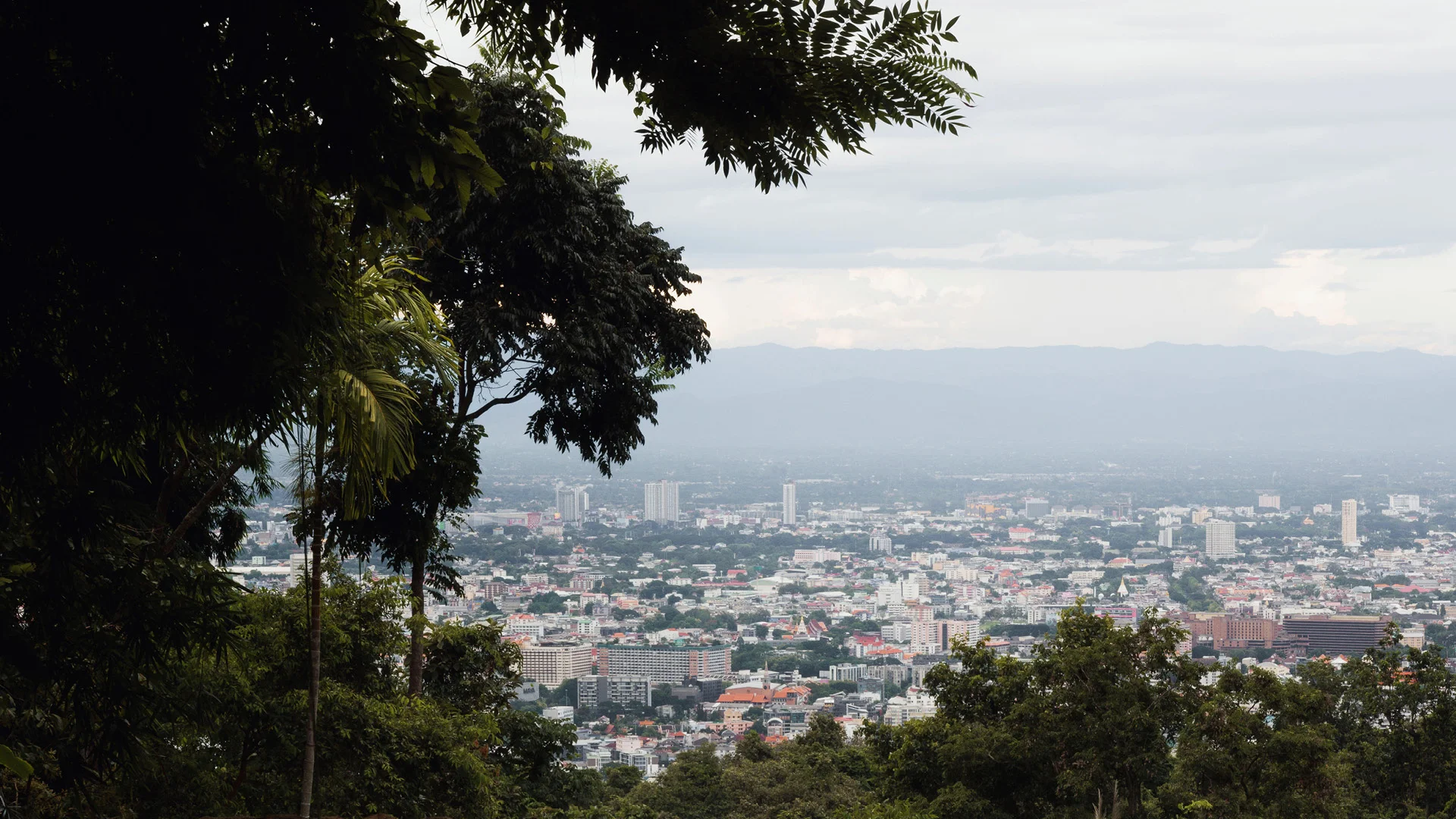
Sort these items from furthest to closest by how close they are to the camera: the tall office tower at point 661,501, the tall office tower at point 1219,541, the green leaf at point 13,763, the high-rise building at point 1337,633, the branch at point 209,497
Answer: the tall office tower at point 661,501, the tall office tower at point 1219,541, the high-rise building at point 1337,633, the branch at point 209,497, the green leaf at point 13,763

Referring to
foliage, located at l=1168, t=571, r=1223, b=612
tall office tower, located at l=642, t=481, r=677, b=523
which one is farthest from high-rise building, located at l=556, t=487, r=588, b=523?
foliage, located at l=1168, t=571, r=1223, b=612

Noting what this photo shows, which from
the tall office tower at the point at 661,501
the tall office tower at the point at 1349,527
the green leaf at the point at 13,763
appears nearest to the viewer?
the green leaf at the point at 13,763

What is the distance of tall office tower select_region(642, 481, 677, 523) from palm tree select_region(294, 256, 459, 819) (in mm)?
67547

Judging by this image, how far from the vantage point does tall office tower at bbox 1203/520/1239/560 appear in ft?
191

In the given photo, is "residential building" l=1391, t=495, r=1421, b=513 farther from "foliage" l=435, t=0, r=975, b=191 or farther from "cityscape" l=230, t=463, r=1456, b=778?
"foliage" l=435, t=0, r=975, b=191

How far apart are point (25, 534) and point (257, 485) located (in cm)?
376

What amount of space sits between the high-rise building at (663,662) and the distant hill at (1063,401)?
10408 cm

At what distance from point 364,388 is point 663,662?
2873cm

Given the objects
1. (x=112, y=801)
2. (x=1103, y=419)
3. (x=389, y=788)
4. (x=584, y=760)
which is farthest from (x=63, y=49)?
(x=1103, y=419)

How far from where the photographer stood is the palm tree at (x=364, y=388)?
2752 millimetres

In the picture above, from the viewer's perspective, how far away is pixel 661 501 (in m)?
75.1

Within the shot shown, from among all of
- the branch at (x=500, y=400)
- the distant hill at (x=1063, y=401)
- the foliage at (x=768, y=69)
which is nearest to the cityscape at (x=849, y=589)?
the branch at (x=500, y=400)

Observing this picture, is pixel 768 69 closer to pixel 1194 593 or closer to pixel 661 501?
pixel 1194 593

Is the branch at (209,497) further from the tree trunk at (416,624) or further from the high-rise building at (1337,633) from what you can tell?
the high-rise building at (1337,633)
